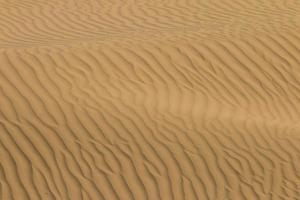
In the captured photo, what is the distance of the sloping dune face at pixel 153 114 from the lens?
307 inches

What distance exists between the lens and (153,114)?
8758 millimetres

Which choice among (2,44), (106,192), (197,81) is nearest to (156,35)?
(197,81)

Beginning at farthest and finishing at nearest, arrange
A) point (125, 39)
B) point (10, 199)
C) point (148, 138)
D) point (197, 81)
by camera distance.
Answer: point (125, 39) → point (197, 81) → point (148, 138) → point (10, 199)

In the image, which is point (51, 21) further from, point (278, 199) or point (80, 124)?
point (278, 199)

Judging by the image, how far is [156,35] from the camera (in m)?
11.0

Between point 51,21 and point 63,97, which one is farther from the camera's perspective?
point 51,21

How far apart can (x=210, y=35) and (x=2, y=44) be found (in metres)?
3.13

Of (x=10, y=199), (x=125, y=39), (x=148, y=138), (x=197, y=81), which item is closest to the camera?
(x=10, y=199)

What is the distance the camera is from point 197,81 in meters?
9.61

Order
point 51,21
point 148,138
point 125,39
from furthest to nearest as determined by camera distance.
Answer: point 51,21, point 125,39, point 148,138

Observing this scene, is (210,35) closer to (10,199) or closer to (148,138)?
(148,138)

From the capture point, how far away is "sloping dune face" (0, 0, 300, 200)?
779 centimetres

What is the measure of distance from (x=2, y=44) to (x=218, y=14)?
424 centimetres

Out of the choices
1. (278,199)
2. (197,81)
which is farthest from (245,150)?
(197,81)
